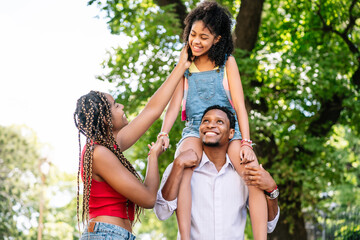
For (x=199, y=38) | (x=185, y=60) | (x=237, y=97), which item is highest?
(x=199, y=38)

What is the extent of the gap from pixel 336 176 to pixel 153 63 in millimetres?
4429

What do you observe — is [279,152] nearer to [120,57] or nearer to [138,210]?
[120,57]

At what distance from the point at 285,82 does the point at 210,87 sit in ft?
22.1

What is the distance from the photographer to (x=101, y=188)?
3404mm

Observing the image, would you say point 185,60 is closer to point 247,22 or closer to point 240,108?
point 240,108

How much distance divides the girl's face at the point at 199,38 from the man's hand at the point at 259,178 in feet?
3.21

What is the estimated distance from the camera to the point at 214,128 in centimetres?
387

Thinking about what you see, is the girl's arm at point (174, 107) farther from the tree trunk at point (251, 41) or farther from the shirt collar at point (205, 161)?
the tree trunk at point (251, 41)

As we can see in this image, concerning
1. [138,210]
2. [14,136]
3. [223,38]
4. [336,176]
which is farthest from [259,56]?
[14,136]

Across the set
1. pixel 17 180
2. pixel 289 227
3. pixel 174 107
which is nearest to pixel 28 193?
pixel 17 180

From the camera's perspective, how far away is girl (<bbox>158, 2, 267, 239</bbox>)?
386 centimetres

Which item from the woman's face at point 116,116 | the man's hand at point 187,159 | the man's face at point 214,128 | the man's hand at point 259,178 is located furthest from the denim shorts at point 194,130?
the woman's face at point 116,116

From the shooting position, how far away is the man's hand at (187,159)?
3725 mm

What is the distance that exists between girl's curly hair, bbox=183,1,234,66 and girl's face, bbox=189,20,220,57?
4 cm
